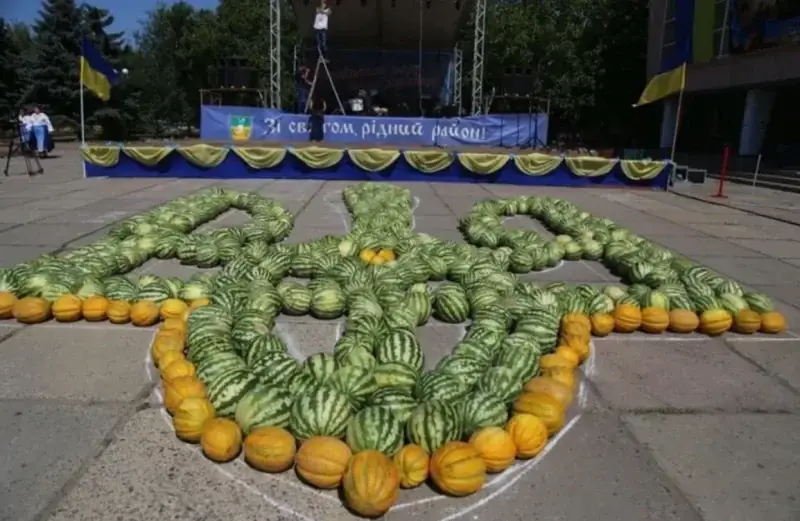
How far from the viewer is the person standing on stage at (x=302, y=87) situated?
31259mm

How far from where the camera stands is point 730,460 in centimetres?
414

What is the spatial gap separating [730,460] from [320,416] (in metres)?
2.65

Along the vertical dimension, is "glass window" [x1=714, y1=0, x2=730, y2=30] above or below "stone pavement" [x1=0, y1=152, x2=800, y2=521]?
above

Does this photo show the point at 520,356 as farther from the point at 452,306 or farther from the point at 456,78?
the point at 456,78

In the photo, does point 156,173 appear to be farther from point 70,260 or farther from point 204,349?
point 204,349

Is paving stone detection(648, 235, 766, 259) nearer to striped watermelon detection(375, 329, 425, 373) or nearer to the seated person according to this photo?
striped watermelon detection(375, 329, 425, 373)

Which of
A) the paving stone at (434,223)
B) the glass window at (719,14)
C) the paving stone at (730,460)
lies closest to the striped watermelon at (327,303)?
the paving stone at (730,460)

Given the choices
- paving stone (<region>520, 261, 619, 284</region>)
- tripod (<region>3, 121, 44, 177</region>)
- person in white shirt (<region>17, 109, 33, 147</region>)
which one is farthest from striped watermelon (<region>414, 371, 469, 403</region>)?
person in white shirt (<region>17, 109, 33, 147</region>)

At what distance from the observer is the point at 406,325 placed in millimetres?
5551

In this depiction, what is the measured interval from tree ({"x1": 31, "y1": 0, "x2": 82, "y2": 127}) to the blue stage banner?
1319 cm

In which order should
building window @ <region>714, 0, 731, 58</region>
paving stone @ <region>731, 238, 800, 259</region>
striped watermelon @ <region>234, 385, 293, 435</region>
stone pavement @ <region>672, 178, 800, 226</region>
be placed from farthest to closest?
building window @ <region>714, 0, 731, 58</region>
stone pavement @ <region>672, 178, 800, 226</region>
paving stone @ <region>731, 238, 800, 259</region>
striped watermelon @ <region>234, 385, 293, 435</region>

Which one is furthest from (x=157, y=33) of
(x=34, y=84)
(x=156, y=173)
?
(x=156, y=173)

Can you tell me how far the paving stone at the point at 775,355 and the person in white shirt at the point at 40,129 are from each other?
23.9 meters

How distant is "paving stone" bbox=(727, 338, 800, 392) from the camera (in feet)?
18.3
